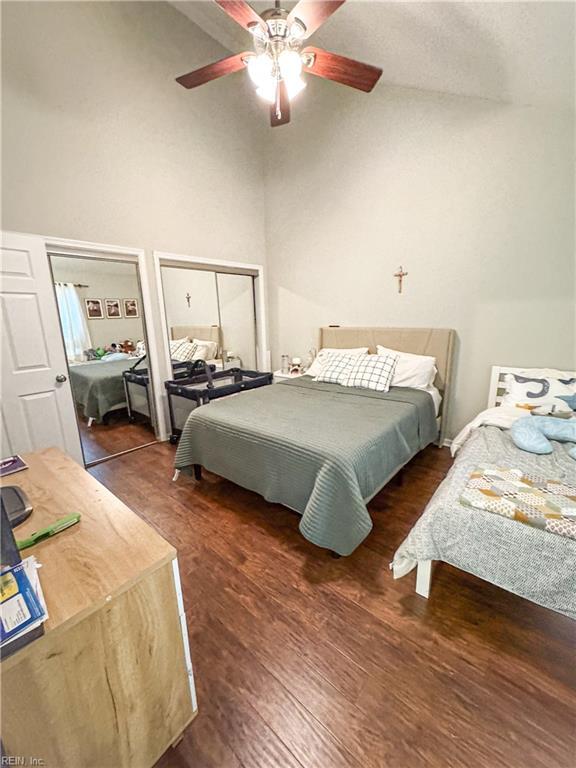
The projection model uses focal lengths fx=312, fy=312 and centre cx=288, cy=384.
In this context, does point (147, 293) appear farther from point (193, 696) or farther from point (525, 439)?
point (525, 439)

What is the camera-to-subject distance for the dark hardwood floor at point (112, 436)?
10.3ft

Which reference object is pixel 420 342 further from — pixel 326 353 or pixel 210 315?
pixel 210 315

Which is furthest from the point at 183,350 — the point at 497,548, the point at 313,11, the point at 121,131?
the point at 497,548

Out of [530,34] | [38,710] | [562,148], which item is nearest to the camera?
[38,710]

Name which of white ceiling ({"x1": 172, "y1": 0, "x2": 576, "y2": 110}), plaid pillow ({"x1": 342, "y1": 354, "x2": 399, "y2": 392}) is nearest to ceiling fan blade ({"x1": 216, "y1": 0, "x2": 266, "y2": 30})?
white ceiling ({"x1": 172, "y1": 0, "x2": 576, "y2": 110})

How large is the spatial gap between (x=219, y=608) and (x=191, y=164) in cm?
380

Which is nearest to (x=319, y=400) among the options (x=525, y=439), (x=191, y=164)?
(x=525, y=439)

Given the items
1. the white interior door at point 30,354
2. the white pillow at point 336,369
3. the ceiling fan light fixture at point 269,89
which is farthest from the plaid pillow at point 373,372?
the white interior door at point 30,354

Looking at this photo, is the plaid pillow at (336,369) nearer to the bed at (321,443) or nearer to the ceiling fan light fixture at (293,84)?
the bed at (321,443)

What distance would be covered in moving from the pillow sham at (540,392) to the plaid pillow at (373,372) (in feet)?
2.94

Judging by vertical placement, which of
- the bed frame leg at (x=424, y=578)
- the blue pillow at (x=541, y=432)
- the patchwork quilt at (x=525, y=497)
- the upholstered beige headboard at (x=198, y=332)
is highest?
the upholstered beige headboard at (x=198, y=332)

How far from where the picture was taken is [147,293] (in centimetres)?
304

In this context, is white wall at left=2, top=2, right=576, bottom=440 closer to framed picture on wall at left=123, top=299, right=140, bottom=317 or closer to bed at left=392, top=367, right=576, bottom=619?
framed picture on wall at left=123, top=299, right=140, bottom=317

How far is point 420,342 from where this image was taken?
9.87 feet
